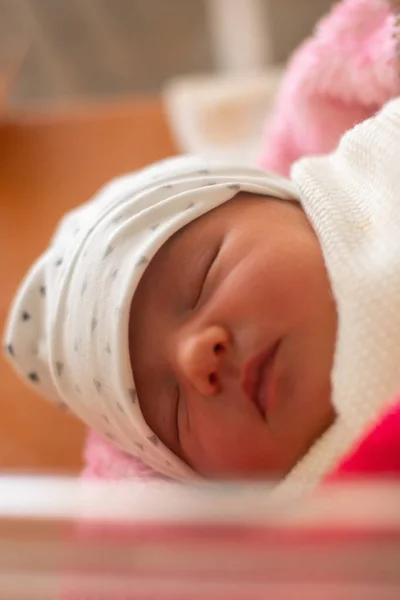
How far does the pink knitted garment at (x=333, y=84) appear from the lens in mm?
641

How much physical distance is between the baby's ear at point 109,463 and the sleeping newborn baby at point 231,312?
0.5 inches

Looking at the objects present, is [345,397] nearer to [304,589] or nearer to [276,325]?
[276,325]

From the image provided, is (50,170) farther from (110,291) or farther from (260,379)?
(260,379)

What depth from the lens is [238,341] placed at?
1.58ft

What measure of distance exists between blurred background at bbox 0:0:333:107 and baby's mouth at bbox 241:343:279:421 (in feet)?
2.95

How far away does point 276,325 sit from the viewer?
0.47 metres

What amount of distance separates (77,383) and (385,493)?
35 cm

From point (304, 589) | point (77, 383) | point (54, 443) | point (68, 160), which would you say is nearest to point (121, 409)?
point (77, 383)

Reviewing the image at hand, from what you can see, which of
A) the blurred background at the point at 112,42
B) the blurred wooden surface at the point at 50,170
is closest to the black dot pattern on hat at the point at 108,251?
the blurred wooden surface at the point at 50,170

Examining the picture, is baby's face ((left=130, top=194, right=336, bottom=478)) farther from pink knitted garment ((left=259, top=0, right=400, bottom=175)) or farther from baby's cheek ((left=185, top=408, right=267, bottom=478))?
pink knitted garment ((left=259, top=0, right=400, bottom=175))

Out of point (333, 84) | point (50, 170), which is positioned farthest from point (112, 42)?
point (333, 84)

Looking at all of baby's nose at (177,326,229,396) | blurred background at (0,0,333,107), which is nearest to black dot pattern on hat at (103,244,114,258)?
baby's nose at (177,326,229,396)

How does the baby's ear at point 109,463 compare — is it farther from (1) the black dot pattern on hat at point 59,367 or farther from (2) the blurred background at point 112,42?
(2) the blurred background at point 112,42

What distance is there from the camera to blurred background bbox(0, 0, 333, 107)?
50.9 inches
